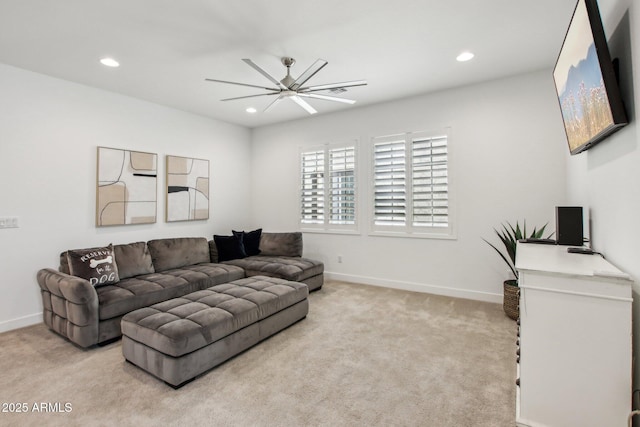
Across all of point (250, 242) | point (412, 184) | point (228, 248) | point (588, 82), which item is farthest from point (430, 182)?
point (228, 248)

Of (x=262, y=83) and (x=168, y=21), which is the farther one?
(x=262, y=83)

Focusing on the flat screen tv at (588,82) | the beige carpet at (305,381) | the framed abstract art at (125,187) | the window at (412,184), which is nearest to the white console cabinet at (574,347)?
the beige carpet at (305,381)

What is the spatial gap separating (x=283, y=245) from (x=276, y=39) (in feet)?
10.1

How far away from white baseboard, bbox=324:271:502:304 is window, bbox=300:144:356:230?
32.4 inches

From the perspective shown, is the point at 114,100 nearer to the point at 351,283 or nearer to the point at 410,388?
the point at 351,283

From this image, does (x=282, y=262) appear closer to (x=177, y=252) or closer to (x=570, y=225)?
(x=177, y=252)

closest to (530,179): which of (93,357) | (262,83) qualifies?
(262,83)

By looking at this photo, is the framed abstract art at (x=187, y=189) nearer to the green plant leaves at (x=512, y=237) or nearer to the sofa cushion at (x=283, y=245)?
the sofa cushion at (x=283, y=245)

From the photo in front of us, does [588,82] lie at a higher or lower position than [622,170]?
higher

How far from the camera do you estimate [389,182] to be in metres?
4.58

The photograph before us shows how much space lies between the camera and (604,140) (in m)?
1.95

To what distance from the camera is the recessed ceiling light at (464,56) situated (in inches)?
124

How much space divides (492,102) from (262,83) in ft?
9.55

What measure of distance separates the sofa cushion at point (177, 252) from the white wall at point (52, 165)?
43 centimetres
